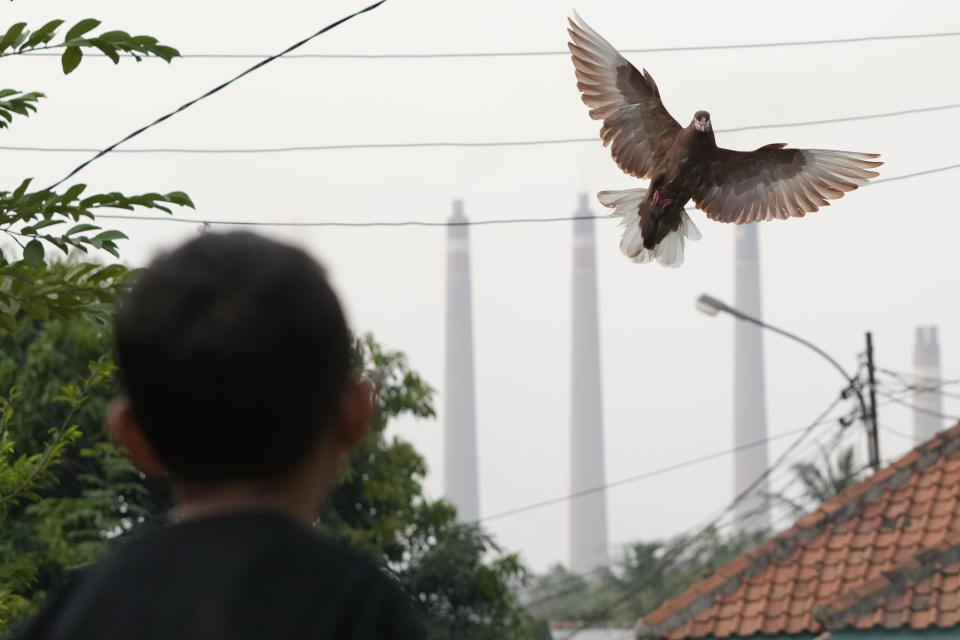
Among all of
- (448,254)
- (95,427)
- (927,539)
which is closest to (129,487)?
(95,427)

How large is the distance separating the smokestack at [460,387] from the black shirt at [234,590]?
104401 millimetres

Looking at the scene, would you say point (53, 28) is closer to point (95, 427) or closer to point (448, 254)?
point (95, 427)

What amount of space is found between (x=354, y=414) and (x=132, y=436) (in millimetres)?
217

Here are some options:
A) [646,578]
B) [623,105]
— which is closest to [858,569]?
[623,105]

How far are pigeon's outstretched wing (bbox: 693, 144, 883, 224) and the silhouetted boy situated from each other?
366 centimetres

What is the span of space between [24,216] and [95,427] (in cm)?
1845

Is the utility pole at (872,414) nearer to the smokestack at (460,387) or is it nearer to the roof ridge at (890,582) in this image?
the roof ridge at (890,582)

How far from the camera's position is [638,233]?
509 centimetres

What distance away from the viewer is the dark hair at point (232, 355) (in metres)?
1.56

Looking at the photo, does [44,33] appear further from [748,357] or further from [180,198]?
[748,357]

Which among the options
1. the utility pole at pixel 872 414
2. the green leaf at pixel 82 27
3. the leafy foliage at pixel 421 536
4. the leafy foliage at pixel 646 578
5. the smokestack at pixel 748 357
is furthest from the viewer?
the smokestack at pixel 748 357

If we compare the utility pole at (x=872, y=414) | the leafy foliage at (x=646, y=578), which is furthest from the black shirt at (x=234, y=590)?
the leafy foliage at (x=646, y=578)

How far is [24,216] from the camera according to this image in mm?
4723

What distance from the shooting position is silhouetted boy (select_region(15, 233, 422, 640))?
1.52 metres
